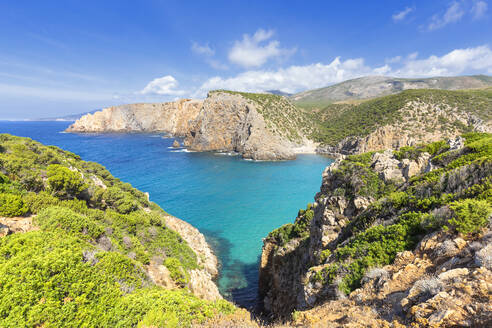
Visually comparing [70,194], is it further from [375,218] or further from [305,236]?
[375,218]

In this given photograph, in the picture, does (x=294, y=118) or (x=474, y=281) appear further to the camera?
(x=294, y=118)

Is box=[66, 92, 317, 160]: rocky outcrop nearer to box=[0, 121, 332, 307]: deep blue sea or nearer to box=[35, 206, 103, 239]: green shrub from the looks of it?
box=[0, 121, 332, 307]: deep blue sea

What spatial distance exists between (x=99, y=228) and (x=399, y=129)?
274 feet

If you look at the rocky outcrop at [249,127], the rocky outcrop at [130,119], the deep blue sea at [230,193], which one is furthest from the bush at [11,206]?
the rocky outcrop at [130,119]

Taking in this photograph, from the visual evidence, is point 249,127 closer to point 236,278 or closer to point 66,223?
point 236,278

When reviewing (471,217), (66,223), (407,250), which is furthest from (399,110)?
(66,223)

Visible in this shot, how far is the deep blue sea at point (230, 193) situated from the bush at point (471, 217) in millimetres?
16727

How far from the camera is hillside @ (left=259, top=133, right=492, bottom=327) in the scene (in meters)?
4.09

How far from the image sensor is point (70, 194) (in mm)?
16172

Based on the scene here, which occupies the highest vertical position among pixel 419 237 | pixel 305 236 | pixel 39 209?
pixel 419 237

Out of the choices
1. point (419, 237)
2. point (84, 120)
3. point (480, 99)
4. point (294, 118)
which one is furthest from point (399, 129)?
point (84, 120)

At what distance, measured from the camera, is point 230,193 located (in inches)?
1665

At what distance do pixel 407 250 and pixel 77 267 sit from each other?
11.3 m

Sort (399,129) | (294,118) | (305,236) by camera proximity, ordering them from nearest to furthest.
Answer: (305,236), (399,129), (294,118)
